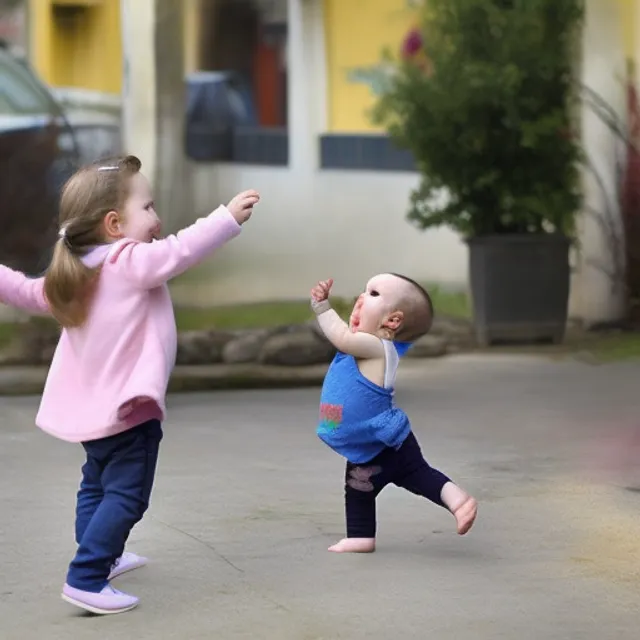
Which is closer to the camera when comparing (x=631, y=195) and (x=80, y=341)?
(x=80, y=341)

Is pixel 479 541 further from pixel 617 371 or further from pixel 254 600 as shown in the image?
pixel 617 371

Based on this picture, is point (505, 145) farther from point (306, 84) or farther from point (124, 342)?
point (124, 342)

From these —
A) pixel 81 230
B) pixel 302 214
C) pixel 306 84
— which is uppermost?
pixel 306 84

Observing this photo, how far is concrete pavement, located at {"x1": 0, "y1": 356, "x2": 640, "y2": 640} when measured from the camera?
5.20 meters

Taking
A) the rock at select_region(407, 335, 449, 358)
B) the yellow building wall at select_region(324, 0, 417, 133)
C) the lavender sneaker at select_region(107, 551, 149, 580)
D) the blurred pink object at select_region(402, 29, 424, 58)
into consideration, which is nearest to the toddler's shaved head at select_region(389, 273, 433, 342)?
the lavender sneaker at select_region(107, 551, 149, 580)

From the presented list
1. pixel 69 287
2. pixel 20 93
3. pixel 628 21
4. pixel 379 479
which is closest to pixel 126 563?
pixel 379 479

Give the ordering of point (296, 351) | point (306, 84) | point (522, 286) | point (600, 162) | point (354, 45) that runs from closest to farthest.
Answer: point (296, 351)
point (522, 286)
point (600, 162)
point (354, 45)
point (306, 84)

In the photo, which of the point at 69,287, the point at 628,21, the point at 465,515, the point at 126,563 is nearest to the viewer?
the point at 69,287

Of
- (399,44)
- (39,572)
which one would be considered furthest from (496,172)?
(39,572)

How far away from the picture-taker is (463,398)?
31.9 feet

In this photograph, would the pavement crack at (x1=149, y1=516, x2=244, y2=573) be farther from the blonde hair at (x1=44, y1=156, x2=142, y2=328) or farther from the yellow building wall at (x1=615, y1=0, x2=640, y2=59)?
the yellow building wall at (x1=615, y1=0, x2=640, y2=59)

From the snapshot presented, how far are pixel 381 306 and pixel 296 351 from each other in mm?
4892

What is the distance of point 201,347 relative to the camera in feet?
Answer: 36.1

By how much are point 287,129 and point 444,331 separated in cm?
724
